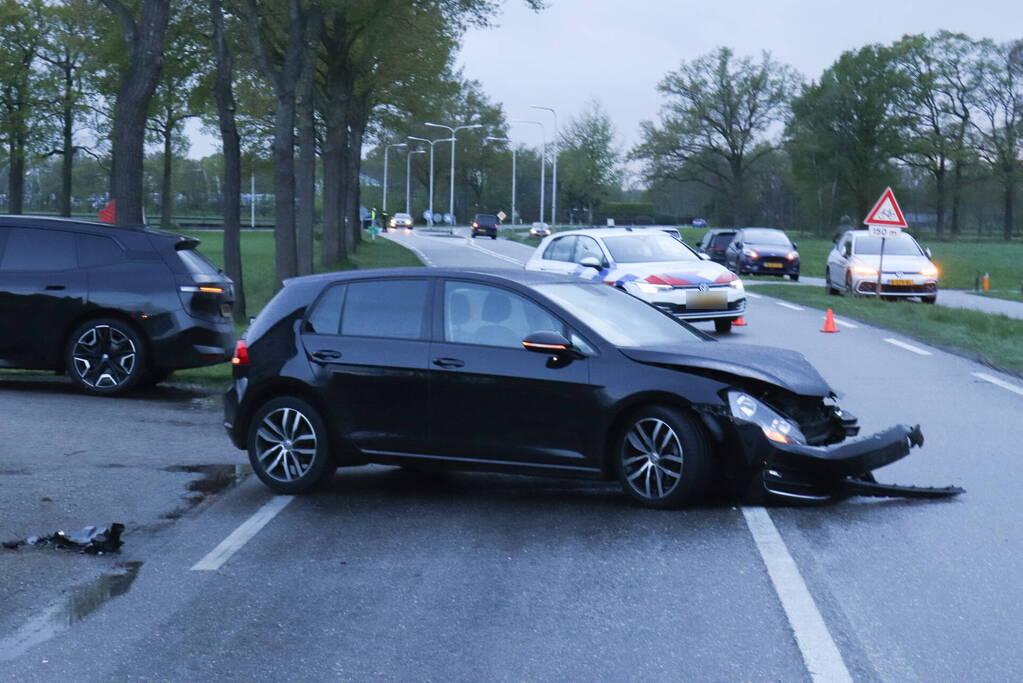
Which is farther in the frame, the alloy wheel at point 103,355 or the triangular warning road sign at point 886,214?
the triangular warning road sign at point 886,214

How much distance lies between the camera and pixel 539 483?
905 cm

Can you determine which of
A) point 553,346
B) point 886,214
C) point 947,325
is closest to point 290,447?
point 553,346

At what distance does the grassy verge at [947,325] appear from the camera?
17.7 metres

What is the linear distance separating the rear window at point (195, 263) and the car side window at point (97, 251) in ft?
1.98

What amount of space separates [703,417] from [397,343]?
202 centimetres

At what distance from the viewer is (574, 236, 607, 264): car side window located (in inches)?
790

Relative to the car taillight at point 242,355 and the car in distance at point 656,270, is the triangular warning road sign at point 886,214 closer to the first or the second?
the car in distance at point 656,270

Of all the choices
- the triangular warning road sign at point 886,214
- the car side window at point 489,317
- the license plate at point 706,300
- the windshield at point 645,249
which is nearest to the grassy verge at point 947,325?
the triangular warning road sign at point 886,214

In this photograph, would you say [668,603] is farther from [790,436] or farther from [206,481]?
[206,481]

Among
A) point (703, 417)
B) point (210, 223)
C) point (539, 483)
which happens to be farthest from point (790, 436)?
point (210, 223)

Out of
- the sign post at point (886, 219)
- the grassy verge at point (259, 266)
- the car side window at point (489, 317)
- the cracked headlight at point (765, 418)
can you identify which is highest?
the sign post at point (886, 219)

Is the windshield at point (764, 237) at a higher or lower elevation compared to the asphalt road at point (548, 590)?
higher

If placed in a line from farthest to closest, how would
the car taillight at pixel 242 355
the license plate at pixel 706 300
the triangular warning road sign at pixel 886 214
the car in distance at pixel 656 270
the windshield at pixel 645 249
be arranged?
the triangular warning road sign at pixel 886 214 → the windshield at pixel 645 249 → the license plate at pixel 706 300 → the car in distance at pixel 656 270 → the car taillight at pixel 242 355

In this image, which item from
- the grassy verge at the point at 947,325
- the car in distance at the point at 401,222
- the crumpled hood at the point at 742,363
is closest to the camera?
the crumpled hood at the point at 742,363
